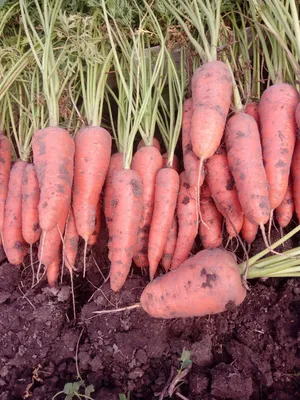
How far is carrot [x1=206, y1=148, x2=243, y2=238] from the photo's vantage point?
1921 mm

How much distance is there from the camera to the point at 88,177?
2021mm

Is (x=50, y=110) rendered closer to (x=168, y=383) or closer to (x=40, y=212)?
(x=40, y=212)

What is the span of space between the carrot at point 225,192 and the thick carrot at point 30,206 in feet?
3.01

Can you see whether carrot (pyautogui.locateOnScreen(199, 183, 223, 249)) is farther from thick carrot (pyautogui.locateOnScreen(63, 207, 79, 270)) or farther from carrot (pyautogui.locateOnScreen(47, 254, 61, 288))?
carrot (pyautogui.locateOnScreen(47, 254, 61, 288))

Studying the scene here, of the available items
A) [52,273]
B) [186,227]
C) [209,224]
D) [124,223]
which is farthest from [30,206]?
[209,224]

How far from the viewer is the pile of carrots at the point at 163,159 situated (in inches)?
71.8

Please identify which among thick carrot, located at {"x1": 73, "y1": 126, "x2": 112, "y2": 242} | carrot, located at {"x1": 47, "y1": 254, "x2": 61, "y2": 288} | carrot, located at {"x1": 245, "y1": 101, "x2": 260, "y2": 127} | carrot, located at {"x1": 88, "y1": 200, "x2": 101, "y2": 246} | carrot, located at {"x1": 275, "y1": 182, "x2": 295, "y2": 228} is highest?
carrot, located at {"x1": 245, "y1": 101, "x2": 260, "y2": 127}

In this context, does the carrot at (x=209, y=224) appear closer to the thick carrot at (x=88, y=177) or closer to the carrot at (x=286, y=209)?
the carrot at (x=286, y=209)

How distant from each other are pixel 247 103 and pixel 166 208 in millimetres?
722

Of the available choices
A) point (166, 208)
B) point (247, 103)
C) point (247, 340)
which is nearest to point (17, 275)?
point (166, 208)

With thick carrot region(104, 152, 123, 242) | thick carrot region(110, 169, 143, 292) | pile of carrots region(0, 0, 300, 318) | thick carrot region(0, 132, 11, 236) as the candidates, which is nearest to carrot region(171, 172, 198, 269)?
pile of carrots region(0, 0, 300, 318)

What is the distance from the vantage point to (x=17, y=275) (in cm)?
209

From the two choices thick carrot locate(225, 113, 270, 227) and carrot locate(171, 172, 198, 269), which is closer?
thick carrot locate(225, 113, 270, 227)

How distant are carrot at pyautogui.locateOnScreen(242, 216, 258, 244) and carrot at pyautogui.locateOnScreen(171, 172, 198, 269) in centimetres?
25
